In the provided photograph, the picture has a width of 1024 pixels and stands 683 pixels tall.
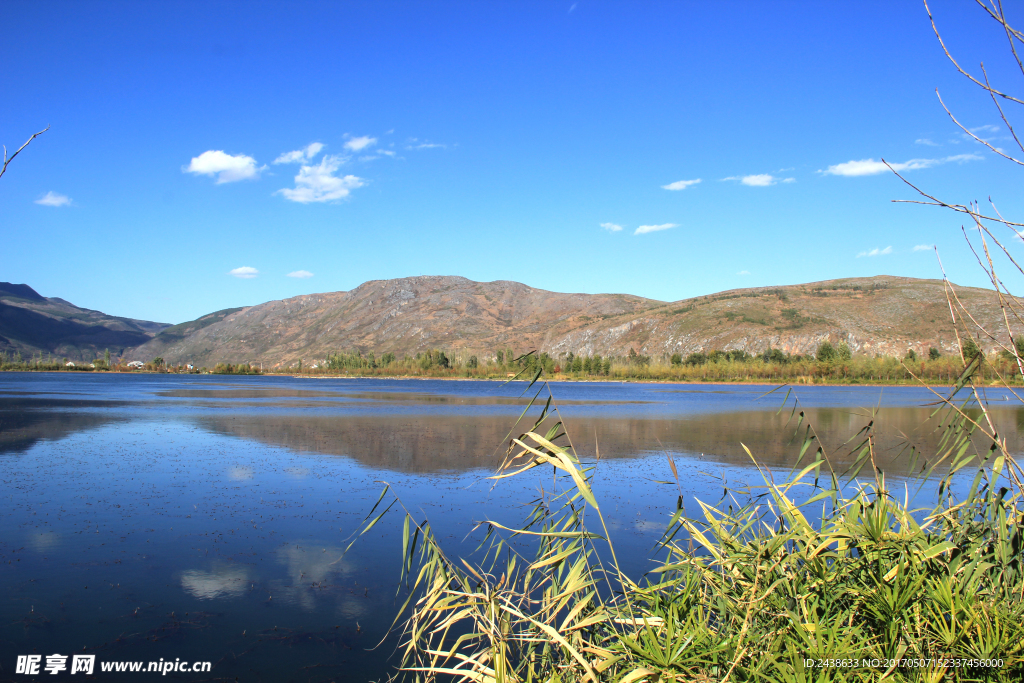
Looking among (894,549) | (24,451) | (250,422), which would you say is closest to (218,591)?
(894,549)

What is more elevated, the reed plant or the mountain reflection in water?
the reed plant

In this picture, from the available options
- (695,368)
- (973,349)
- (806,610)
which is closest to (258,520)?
(806,610)

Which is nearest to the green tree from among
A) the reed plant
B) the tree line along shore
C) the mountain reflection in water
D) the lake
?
the reed plant

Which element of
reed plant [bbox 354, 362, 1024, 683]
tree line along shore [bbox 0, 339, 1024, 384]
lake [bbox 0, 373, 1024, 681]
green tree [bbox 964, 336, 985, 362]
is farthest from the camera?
tree line along shore [bbox 0, 339, 1024, 384]

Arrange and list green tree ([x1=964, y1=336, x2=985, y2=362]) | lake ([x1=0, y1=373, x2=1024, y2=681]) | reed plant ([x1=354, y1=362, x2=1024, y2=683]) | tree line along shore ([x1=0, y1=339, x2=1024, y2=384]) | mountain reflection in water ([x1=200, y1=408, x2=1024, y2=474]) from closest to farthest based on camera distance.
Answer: reed plant ([x1=354, y1=362, x2=1024, y2=683]) < green tree ([x1=964, y1=336, x2=985, y2=362]) < lake ([x1=0, y1=373, x2=1024, y2=681]) < mountain reflection in water ([x1=200, y1=408, x2=1024, y2=474]) < tree line along shore ([x1=0, y1=339, x2=1024, y2=384])

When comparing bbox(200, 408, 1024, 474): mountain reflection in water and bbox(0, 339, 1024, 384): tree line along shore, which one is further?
bbox(0, 339, 1024, 384): tree line along shore

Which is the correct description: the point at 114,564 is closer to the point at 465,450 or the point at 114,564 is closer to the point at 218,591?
the point at 218,591

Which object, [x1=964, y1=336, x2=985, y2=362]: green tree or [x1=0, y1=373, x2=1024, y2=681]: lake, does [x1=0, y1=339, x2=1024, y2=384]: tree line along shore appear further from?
[x1=964, y1=336, x2=985, y2=362]: green tree

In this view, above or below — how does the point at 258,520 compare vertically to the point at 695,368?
below

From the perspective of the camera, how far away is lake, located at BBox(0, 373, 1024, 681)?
645cm

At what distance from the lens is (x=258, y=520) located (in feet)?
36.3

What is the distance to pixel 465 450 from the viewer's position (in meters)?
19.9

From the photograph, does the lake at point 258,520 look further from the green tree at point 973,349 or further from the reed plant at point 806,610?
the reed plant at point 806,610

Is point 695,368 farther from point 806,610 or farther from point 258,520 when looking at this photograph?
point 806,610
